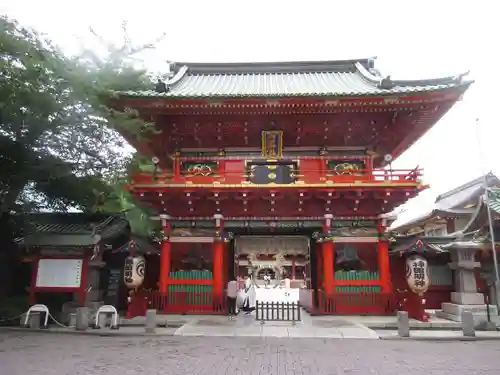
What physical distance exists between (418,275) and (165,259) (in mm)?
10577

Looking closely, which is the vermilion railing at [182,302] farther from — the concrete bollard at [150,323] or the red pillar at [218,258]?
the concrete bollard at [150,323]

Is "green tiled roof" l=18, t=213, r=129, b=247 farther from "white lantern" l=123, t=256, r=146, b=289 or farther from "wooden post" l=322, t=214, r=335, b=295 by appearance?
"wooden post" l=322, t=214, r=335, b=295

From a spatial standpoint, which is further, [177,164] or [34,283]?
[177,164]

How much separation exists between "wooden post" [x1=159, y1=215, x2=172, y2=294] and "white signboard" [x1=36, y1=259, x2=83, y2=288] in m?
3.24

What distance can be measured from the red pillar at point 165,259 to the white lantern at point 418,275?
10.2 m

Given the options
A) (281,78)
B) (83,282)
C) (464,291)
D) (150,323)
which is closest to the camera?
(150,323)

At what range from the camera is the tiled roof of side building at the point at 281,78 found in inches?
724

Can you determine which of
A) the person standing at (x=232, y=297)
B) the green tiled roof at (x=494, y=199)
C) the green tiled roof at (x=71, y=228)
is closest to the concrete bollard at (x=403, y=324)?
the green tiled roof at (x=494, y=199)

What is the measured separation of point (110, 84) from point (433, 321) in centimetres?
1747

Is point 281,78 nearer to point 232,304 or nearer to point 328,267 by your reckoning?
point 328,267

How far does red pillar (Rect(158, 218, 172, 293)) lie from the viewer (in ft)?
51.0

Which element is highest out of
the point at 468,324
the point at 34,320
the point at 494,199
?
the point at 494,199

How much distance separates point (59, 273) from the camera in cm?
1416

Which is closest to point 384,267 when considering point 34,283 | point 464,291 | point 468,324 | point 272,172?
point 464,291
